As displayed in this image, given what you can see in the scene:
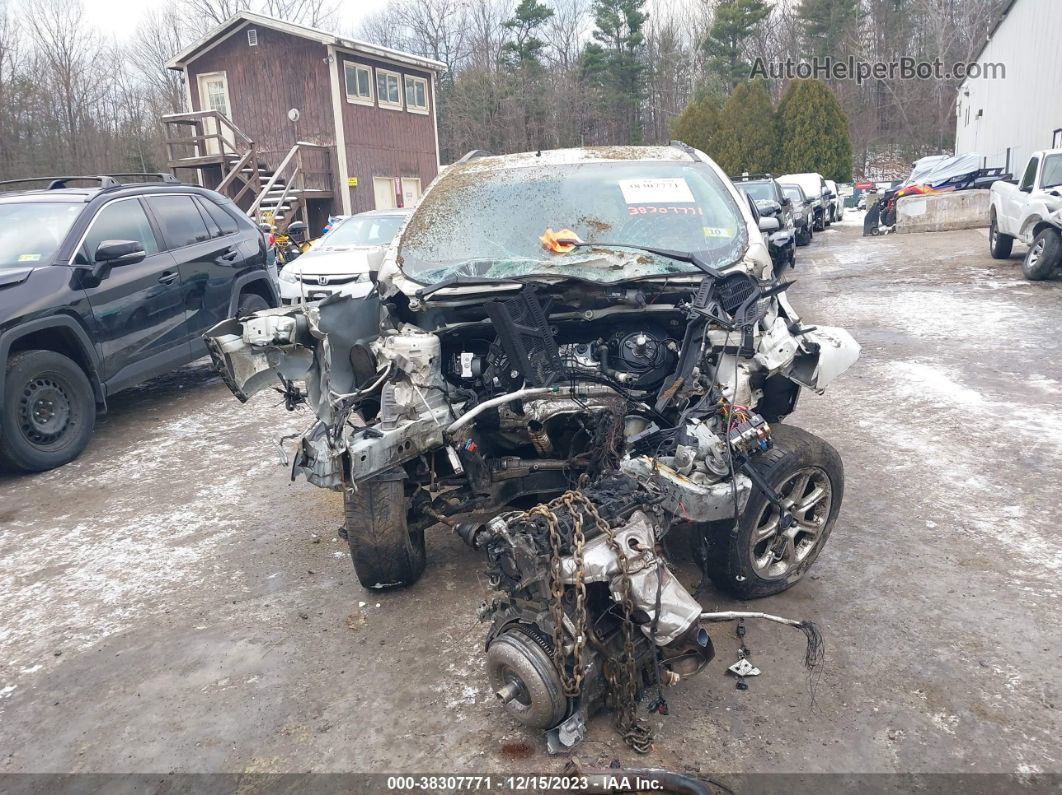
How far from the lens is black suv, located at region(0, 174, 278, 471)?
579 cm

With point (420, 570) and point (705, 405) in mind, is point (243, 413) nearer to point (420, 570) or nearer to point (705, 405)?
point (420, 570)

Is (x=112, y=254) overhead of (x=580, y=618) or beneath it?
overhead

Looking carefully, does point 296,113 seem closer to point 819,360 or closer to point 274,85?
point 274,85

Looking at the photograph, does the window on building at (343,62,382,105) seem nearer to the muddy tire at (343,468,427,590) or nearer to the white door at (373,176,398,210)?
the white door at (373,176,398,210)

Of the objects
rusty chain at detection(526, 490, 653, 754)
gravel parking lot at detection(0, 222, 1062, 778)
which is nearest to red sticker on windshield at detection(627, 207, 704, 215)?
gravel parking lot at detection(0, 222, 1062, 778)

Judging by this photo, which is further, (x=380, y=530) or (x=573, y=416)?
(x=380, y=530)

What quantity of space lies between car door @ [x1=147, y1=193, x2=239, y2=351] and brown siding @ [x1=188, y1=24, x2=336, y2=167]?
17.9 m

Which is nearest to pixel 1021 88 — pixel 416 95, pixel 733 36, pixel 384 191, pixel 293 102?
pixel 416 95

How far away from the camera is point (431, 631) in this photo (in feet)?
11.9

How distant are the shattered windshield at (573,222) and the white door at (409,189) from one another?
23.5 metres

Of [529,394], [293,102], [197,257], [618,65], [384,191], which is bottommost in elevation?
[529,394]

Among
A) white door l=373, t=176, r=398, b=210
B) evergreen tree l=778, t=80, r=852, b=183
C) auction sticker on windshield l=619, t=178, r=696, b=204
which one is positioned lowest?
auction sticker on windshield l=619, t=178, r=696, b=204

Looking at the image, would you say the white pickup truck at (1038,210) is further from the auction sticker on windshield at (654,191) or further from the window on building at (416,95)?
the window on building at (416,95)

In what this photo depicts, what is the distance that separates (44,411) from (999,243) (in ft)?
45.3
